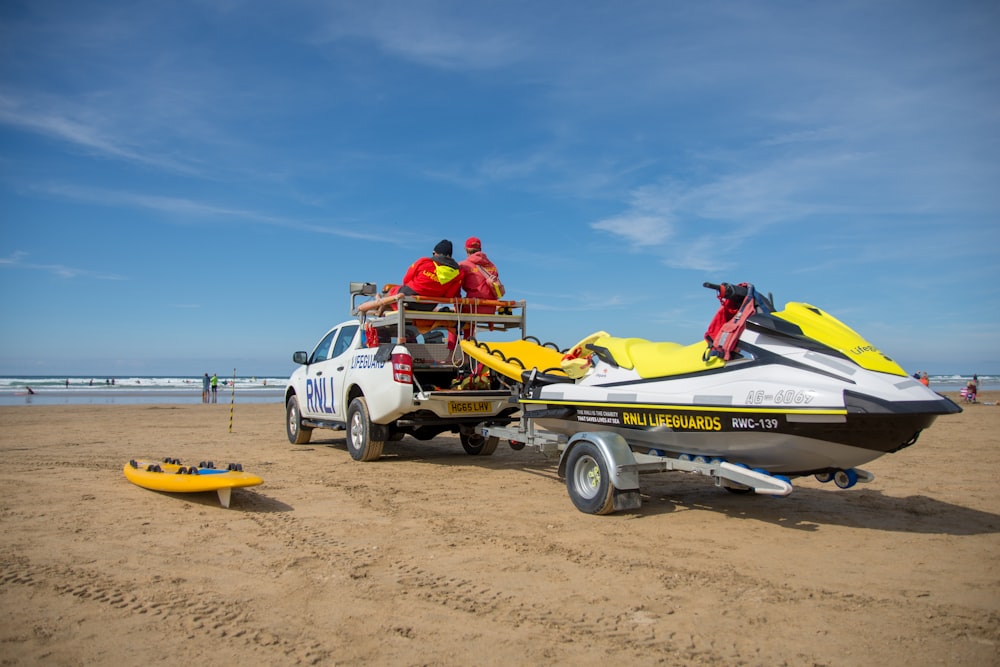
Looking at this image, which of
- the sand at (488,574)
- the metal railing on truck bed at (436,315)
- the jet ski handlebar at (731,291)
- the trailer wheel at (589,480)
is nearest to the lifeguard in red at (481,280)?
the metal railing on truck bed at (436,315)

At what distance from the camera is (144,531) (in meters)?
5.36

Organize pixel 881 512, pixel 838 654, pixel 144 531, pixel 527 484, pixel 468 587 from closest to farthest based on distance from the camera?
pixel 838 654
pixel 468 587
pixel 144 531
pixel 881 512
pixel 527 484

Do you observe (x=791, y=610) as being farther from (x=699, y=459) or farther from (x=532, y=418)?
(x=532, y=418)

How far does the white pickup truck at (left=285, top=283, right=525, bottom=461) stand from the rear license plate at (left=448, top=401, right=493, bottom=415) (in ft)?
0.04

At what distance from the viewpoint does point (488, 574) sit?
14.7ft

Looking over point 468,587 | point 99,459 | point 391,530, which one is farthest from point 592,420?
point 99,459

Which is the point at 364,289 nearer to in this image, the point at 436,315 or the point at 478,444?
the point at 436,315

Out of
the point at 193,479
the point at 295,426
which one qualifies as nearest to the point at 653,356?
the point at 193,479

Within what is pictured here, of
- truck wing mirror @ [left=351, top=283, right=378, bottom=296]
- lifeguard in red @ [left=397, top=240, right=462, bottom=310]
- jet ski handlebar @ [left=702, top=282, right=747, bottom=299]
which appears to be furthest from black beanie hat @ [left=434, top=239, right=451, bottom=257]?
jet ski handlebar @ [left=702, top=282, right=747, bottom=299]

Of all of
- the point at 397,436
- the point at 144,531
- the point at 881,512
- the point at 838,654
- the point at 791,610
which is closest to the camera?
the point at 838,654

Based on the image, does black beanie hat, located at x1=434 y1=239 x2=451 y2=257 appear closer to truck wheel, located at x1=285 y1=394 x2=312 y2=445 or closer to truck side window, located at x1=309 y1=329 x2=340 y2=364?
truck side window, located at x1=309 y1=329 x2=340 y2=364

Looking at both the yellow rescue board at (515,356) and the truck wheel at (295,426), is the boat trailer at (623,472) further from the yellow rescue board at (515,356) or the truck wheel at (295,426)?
the truck wheel at (295,426)

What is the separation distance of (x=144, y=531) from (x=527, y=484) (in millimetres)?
4062

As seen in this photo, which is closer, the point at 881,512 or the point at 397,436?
the point at 881,512
